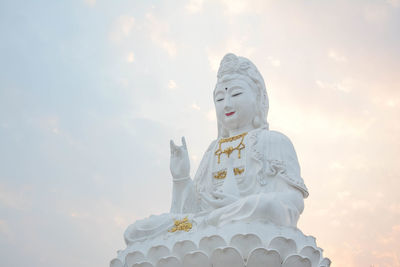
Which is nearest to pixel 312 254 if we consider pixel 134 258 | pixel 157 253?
pixel 157 253

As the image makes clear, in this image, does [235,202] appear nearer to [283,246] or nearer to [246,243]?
[246,243]

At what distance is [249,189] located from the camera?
23.0ft

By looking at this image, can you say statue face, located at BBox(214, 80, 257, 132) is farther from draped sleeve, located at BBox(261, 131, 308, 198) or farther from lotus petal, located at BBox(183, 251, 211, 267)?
lotus petal, located at BBox(183, 251, 211, 267)

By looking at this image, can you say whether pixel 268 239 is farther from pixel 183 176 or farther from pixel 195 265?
pixel 183 176

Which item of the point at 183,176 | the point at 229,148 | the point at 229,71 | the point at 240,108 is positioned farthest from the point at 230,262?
the point at 229,71

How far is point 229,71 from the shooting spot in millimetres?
8094

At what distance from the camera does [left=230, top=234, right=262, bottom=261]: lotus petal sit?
215 inches

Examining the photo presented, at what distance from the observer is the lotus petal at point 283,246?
17.9 feet

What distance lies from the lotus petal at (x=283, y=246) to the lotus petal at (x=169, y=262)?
104 cm

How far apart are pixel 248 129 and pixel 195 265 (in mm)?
2933

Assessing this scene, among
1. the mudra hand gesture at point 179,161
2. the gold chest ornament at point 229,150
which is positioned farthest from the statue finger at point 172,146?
the gold chest ornament at point 229,150

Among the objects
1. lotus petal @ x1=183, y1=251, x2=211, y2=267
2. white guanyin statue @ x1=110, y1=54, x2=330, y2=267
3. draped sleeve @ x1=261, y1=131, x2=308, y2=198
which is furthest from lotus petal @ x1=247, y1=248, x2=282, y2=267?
draped sleeve @ x1=261, y1=131, x2=308, y2=198

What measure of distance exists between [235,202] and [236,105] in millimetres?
2091

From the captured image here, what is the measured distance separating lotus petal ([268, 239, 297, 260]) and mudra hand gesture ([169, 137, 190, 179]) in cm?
203
